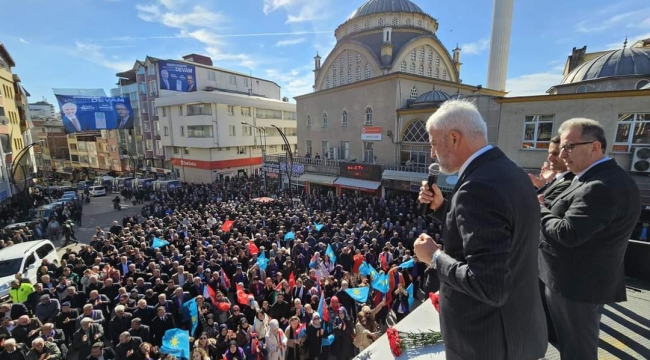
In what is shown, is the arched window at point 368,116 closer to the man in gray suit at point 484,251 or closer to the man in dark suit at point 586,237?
the man in dark suit at point 586,237

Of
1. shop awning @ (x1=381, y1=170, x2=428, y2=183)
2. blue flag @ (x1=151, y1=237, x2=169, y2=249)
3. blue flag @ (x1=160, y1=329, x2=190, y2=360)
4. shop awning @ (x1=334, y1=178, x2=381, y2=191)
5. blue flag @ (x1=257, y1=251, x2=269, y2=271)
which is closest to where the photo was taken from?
blue flag @ (x1=160, y1=329, x2=190, y2=360)

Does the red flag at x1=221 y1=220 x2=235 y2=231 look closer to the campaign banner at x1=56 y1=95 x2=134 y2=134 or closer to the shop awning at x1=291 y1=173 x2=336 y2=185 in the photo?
the shop awning at x1=291 y1=173 x2=336 y2=185

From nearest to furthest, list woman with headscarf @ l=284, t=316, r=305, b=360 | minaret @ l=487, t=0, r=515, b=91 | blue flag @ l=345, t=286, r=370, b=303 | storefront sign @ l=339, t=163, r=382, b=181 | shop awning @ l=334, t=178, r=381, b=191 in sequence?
1. woman with headscarf @ l=284, t=316, r=305, b=360
2. blue flag @ l=345, t=286, r=370, b=303
3. shop awning @ l=334, t=178, r=381, b=191
4. storefront sign @ l=339, t=163, r=382, b=181
5. minaret @ l=487, t=0, r=515, b=91

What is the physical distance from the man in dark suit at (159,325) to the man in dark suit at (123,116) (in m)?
35.3

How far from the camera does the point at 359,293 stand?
23.5ft

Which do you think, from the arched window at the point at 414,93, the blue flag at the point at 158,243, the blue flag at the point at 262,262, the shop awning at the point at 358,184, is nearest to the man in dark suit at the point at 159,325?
the blue flag at the point at 262,262

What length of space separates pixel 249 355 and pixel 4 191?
28.0 m

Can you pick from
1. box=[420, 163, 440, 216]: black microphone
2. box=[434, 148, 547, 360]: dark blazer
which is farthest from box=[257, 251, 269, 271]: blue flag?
box=[434, 148, 547, 360]: dark blazer

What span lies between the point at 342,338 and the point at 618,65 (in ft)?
80.1

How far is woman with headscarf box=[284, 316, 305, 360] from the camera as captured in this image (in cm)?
610

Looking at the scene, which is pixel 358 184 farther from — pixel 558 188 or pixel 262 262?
pixel 558 188

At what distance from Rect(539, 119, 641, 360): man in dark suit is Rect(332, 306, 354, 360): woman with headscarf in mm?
4453

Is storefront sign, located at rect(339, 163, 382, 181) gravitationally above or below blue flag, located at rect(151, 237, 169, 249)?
above

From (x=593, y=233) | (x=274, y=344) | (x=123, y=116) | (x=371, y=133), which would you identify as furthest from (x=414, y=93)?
(x=123, y=116)
